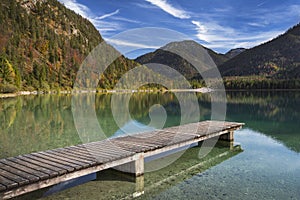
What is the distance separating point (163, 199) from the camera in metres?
6.95

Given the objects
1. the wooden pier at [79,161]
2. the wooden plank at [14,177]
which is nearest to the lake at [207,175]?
the wooden pier at [79,161]

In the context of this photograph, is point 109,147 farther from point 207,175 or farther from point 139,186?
point 207,175

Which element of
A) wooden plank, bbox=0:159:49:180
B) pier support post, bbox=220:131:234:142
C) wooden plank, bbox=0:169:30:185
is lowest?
pier support post, bbox=220:131:234:142

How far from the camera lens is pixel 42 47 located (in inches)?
4592

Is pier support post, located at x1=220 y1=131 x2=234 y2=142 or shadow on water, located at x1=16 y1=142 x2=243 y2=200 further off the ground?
pier support post, located at x1=220 y1=131 x2=234 y2=142

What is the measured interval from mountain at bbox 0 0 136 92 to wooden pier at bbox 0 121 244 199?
177 ft

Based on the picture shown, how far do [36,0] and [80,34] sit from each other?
30.8 meters

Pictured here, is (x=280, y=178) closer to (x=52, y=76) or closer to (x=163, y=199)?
(x=163, y=199)

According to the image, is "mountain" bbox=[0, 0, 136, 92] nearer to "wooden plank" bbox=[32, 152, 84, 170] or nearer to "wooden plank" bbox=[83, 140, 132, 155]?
"wooden plank" bbox=[83, 140, 132, 155]

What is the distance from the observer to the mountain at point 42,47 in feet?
270

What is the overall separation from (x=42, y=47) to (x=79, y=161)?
119459 mm

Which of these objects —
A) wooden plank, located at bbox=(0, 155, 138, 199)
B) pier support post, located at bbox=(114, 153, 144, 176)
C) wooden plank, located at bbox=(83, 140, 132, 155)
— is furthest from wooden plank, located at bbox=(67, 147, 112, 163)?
pier support post, located at bbox=(114, 153, 144, 176)

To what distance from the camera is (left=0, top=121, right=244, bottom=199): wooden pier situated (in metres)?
5.83

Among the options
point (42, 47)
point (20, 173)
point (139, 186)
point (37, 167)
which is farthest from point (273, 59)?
point (20, 173)
